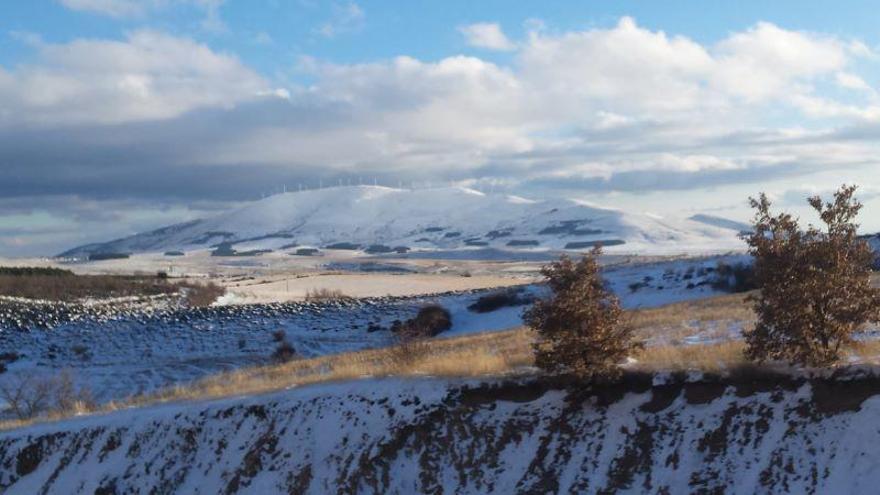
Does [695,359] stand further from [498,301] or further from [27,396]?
[498,301]

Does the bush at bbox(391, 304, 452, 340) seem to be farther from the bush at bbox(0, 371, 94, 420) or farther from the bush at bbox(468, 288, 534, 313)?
the bush at bbox(0, 371, 94, 420)

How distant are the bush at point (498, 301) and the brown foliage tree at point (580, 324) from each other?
37392mm

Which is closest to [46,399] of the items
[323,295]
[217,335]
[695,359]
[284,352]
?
[284,352]

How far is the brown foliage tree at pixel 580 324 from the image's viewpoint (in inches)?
580

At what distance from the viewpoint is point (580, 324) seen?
599 inches

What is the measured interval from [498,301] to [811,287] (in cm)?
4240

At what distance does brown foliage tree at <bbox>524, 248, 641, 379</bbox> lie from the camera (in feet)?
48.4

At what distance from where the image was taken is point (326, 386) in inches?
683

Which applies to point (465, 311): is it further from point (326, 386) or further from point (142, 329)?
point (326, 386)

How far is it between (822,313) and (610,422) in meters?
3.61

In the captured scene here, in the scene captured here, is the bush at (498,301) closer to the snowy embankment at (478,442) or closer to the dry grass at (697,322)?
the dry grass at (697,322)

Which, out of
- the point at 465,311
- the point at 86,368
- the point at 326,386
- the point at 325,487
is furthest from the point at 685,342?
the point at 465,311

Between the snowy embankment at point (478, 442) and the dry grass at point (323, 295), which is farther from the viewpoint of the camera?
the dry grass at point (323, 295)

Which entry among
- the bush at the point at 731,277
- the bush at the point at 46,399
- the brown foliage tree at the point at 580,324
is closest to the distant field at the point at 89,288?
the bush at the point at 46,399
